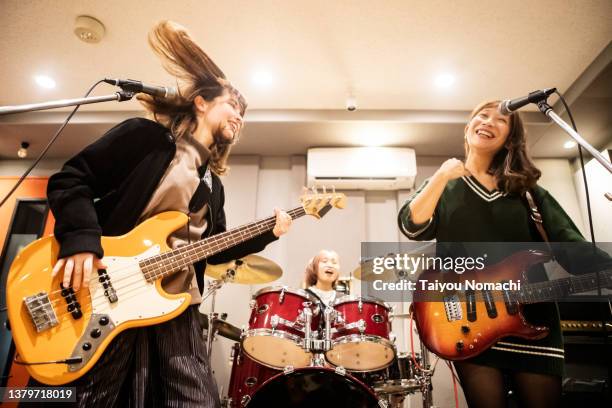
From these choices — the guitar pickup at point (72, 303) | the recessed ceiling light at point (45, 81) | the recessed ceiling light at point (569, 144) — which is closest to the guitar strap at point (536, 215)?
the guitar pickup at point (72, 303)

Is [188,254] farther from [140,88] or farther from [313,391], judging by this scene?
[313,391]

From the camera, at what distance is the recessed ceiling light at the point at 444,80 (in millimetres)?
3672

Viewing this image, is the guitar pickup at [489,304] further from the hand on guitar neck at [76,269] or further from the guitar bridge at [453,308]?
the hand on guitar neck at [76,269]

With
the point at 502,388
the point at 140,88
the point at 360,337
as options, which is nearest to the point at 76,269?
the point at 140,88

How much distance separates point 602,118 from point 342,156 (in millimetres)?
2523

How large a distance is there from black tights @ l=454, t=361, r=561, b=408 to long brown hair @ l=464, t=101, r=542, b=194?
774mm

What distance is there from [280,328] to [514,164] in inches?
65.6

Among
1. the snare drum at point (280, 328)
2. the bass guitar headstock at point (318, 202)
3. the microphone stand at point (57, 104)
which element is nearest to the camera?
the microphone stand at point (57, 104)

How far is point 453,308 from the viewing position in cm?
154

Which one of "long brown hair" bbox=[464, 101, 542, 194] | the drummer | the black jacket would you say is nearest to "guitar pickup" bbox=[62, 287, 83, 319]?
the black jacket

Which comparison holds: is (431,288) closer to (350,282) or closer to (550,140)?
(350,282)

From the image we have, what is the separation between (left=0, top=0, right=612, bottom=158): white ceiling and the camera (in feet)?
9.99

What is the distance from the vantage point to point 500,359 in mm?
1494

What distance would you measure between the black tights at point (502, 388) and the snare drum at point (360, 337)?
1.01 m
